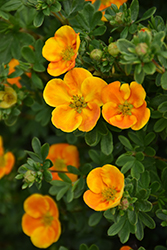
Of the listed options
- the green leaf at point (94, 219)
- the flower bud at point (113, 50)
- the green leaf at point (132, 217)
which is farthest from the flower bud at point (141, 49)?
the green leaf at point (94, 219)

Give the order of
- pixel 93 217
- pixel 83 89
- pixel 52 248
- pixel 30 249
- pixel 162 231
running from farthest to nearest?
pixel 30 249
pixel 52 248
pixel 162 231
pixel 93 217
pixel 83 89

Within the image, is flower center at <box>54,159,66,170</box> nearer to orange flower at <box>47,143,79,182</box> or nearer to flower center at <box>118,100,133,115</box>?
orange flower at <box>47,143,79,182</box>

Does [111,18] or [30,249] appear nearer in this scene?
[111,18]

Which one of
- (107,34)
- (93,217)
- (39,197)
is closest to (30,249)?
(39,197)

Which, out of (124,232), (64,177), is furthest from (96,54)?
(124,232)

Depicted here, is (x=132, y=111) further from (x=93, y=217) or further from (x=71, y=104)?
(x=93, y=217)

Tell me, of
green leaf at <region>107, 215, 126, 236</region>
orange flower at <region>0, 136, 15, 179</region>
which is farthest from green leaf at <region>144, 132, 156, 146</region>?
orange flower at <region>0, 136, 15, 179</region>
